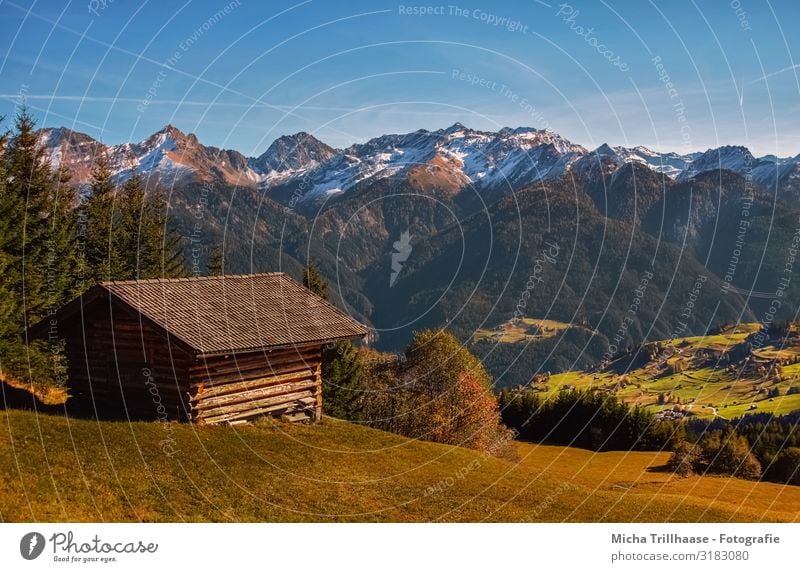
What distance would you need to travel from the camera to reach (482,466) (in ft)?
114

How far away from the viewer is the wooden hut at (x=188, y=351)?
30.3 metres

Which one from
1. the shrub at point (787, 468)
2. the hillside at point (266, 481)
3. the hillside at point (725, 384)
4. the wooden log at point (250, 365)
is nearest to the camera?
the hillside at point (266, 481)

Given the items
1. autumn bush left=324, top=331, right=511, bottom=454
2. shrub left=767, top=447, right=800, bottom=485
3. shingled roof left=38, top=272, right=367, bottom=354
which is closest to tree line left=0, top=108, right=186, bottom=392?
shingled roof left=38, top=272, right=367, bottom=354

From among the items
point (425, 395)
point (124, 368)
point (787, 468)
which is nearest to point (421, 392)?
point (425, 395)

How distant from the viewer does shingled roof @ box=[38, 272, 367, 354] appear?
30.2m

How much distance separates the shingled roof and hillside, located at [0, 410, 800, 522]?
3.78 meters

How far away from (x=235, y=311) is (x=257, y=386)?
3.49m

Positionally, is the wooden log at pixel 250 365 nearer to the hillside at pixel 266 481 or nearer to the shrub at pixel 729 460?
the hillside at pixel 266 481

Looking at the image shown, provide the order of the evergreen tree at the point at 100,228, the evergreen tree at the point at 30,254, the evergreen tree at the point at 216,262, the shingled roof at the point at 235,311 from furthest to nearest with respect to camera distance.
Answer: the evergreen tree at the point at 216,262, the evergreen tree at the point at 100,228, the evergreen tree at the point at 30,254, the shingled roof at the point at 235,311

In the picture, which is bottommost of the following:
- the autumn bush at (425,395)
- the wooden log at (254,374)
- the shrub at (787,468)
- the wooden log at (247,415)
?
the shrub at (787,468)

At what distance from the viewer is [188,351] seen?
28.8 metres

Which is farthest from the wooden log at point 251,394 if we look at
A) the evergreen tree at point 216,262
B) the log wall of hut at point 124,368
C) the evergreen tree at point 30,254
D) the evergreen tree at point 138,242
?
the evergreen tree at point 216,262

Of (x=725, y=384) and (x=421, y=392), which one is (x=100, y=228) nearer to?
(x=421, y=392)

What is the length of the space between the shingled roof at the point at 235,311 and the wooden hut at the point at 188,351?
0.17 feet
